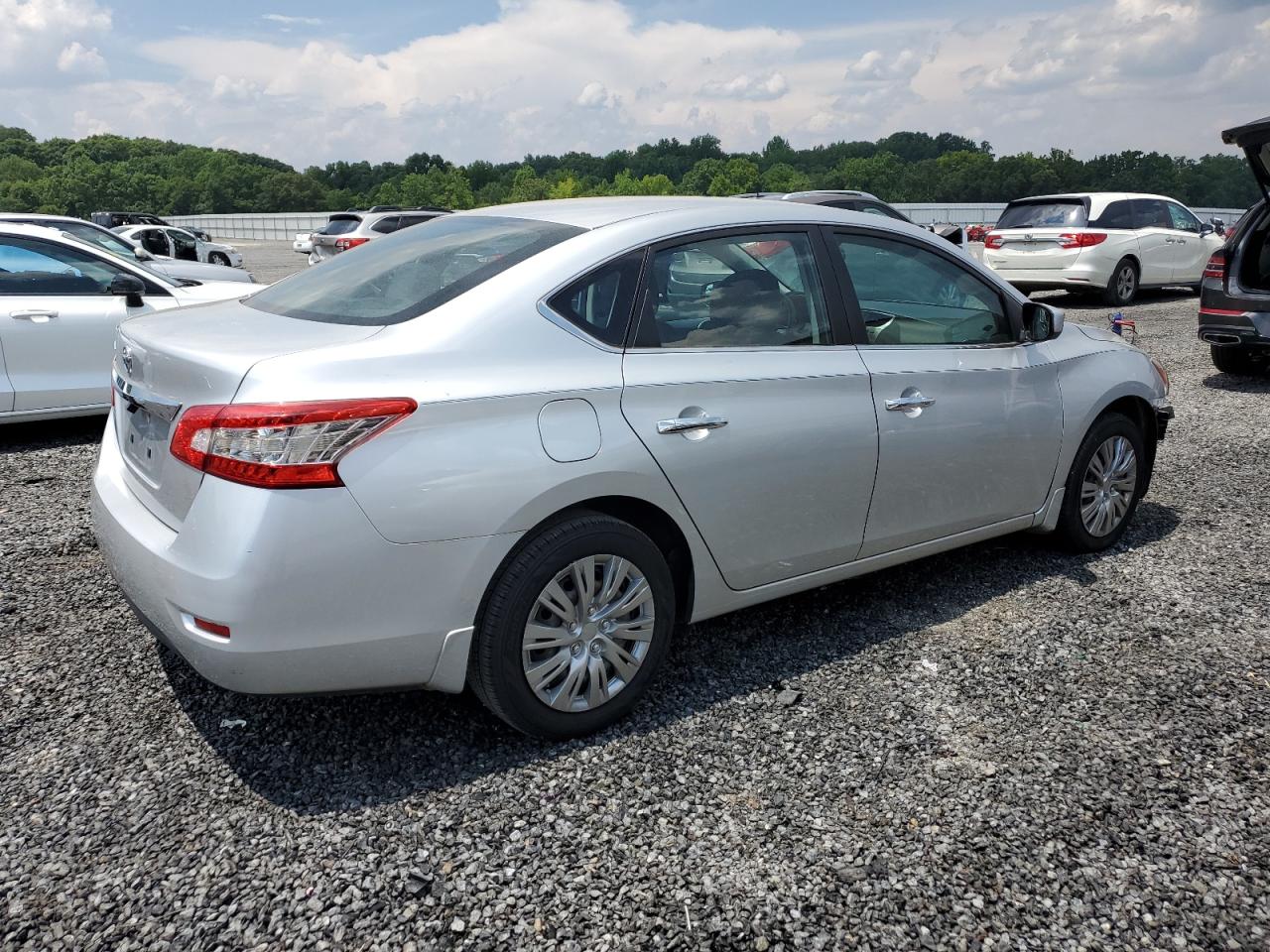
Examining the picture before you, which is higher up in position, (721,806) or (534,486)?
(534,486)

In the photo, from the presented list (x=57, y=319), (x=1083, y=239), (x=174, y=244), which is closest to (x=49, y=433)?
(x=57, y=319)

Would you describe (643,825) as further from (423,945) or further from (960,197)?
(960,197)

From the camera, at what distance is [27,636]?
394cm

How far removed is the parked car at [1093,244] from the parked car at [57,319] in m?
12.2

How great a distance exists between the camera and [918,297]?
4.19 metres

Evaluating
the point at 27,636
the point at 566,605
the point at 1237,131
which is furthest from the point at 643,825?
the point at 1237,131

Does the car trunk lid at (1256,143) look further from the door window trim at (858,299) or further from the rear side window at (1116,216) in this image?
the rear side window at (1116,216)

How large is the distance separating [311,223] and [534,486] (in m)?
61.6

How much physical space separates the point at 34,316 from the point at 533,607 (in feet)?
18.5

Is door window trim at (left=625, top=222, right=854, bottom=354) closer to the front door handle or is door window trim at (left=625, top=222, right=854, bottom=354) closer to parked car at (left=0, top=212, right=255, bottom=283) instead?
the front door handle

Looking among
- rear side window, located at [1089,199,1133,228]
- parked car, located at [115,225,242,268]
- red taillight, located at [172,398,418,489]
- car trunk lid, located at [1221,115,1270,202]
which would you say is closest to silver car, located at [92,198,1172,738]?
red taillight, located at [172,398,418,489]

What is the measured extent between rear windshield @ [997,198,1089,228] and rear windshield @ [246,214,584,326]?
1349 cm

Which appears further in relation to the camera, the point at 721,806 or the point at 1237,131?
the point at 1237,131

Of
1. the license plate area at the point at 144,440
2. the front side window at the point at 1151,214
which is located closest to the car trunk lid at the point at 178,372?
the license plate area at the point at 144,440
